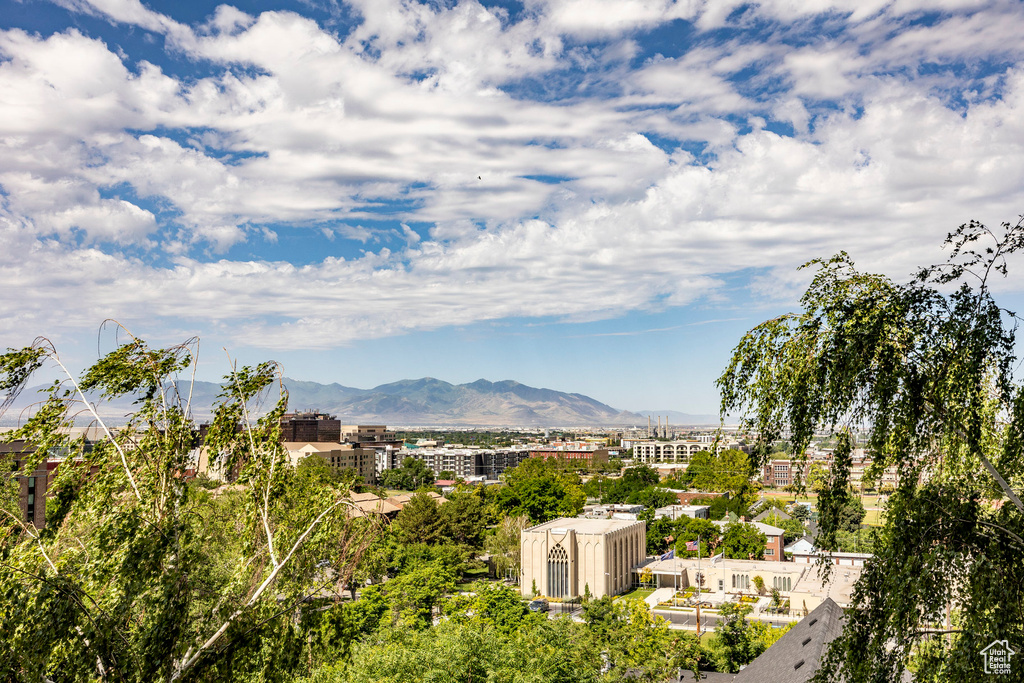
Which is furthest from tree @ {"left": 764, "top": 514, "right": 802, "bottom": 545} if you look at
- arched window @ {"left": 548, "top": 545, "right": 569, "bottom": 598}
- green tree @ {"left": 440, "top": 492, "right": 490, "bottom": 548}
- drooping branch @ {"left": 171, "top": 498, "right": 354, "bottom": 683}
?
drooping branch @ {"left": 171, "top": 498, "right": 354, "bottom": 683}

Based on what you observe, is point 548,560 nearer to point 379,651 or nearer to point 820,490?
point 379,651

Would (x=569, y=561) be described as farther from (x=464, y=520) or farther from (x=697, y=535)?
(x=697, y=535)

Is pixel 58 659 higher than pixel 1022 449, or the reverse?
pixel 1022 449

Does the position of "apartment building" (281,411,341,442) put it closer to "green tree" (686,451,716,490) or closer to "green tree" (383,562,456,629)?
"green tree" (686,451,716,490)

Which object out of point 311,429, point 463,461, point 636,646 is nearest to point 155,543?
point 636,646

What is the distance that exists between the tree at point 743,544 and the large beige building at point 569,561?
15.5 metres

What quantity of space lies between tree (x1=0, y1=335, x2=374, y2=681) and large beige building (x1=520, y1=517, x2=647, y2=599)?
43.7 m

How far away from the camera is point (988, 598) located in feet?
21.6

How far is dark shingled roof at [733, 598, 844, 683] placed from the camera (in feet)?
58.2

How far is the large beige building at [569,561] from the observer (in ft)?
171

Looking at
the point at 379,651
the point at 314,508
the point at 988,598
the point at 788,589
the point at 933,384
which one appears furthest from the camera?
the point at 788,589

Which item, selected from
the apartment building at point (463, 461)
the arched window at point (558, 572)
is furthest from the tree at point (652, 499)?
the apartment building at point (463, 461)

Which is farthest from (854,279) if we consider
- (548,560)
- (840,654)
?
(548,560)

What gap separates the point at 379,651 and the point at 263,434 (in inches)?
432
